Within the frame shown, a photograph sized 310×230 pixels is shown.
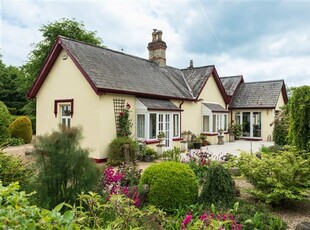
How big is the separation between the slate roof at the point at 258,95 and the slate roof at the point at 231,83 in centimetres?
50

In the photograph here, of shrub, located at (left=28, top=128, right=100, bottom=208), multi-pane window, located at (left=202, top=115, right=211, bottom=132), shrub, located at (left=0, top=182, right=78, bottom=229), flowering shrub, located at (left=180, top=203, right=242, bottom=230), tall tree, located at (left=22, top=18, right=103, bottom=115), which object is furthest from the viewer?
tall tree, located at (left=22, top=18, right=103, bottom=115)

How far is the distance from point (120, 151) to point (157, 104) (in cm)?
387

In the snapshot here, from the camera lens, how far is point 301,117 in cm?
692

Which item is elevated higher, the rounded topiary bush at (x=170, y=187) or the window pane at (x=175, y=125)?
the window pane at (x=175, y=125)

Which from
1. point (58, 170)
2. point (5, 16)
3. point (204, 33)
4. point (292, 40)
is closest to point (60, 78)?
point (5, 16)

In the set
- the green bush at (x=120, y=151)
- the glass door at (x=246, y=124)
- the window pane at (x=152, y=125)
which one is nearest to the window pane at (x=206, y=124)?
the glass door at (x=246, y=124)

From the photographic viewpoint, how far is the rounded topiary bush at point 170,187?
208 inches

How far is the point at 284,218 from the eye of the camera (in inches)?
199

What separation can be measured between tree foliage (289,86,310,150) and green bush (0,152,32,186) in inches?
271

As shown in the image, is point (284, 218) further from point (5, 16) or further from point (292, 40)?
point (5, 16)

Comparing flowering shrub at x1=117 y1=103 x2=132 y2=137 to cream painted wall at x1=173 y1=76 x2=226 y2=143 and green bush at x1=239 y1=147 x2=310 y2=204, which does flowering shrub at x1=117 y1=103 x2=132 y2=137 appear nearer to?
cream painted wall at x1=173 y1=76 x2=226 y2=143

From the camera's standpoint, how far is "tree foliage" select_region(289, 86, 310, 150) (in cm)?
686

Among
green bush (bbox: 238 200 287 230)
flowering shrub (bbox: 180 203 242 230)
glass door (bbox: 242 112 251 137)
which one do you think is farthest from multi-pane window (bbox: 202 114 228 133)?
flowering shrub (bbox: 180 203 242 230)

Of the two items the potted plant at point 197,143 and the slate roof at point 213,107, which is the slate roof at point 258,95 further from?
the potted plant at point 197,143
